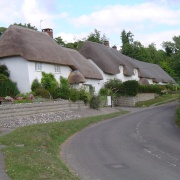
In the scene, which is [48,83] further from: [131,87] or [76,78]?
[131,87]

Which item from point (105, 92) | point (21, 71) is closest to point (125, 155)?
point (21, 71)

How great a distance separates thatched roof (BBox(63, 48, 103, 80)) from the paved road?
2334 cm

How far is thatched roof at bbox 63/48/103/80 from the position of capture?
4558 centimetres

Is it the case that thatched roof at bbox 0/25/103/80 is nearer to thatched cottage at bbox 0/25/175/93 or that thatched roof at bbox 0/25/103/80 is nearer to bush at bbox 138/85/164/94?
thatched cottage at bbox 0/25/175/93

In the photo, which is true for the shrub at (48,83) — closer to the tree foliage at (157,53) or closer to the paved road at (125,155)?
the paved road at (125,155)

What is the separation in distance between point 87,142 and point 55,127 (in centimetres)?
505

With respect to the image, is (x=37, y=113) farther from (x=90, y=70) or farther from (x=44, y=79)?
(x=90, y=70)

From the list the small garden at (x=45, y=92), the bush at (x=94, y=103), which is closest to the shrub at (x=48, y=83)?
the small garden at (x=45, y=92)

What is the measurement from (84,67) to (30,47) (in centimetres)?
1196

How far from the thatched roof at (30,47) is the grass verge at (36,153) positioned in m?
13.2

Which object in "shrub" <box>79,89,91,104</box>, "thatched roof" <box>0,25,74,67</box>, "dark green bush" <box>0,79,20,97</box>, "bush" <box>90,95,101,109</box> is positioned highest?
"thatched roof" <box>0,25,74,67</box>

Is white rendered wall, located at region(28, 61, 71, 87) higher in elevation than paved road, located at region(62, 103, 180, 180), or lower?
higher

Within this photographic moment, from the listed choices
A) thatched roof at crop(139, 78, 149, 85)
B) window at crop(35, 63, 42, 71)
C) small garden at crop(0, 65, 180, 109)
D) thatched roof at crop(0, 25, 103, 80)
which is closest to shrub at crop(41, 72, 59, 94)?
small garden at crop(0, 65, 180, 109)

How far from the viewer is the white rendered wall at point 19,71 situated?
35781 millimetres
